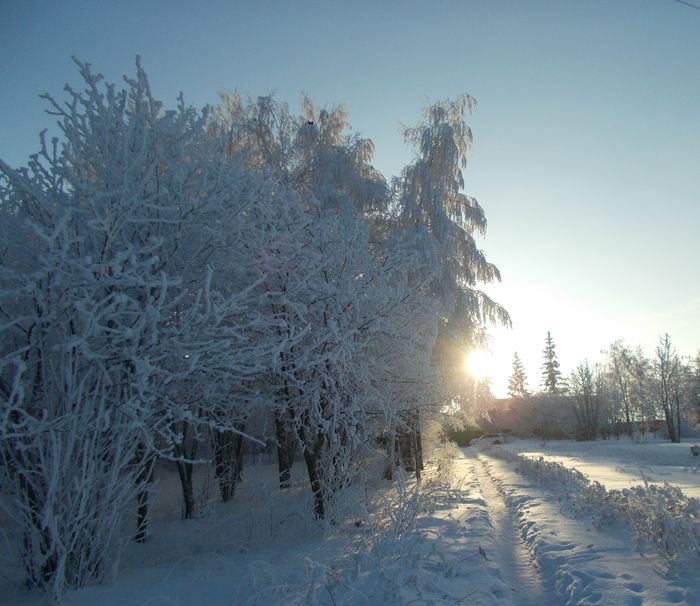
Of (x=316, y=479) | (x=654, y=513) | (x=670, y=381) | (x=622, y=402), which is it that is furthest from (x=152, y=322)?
(x=622, y=402)

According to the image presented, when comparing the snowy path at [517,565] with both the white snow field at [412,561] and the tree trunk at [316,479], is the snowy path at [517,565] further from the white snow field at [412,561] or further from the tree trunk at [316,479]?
the tree trunk at [316,479]

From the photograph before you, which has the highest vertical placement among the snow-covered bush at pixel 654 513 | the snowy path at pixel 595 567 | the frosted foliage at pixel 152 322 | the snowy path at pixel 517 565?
the frosted foliage at pixel 152 322

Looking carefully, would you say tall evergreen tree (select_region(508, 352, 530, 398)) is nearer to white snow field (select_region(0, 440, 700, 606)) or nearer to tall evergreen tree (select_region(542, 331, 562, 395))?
tall evergreen tree (select_region(542, 331, 562, 395))

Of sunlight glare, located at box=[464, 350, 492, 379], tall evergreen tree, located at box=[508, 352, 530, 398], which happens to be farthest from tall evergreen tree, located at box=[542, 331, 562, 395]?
sunlight glare, located at box=[464, 350, 492, 379]

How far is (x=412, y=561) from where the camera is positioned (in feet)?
14.9

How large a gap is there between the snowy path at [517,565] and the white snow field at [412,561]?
2 cm

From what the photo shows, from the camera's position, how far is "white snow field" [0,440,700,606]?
3.85 meters

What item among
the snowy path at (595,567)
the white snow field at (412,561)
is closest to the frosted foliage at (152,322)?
the white snow field at (412,561)

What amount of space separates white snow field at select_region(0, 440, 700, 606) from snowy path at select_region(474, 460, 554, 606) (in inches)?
0.7

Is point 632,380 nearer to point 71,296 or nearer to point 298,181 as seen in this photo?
point 298,181

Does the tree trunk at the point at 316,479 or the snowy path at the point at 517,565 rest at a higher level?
the tree trunk at the point at 316,479

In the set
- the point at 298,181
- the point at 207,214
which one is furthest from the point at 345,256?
the point at 298,181

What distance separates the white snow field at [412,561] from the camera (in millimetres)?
3850

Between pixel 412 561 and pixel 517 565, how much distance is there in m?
1.52
